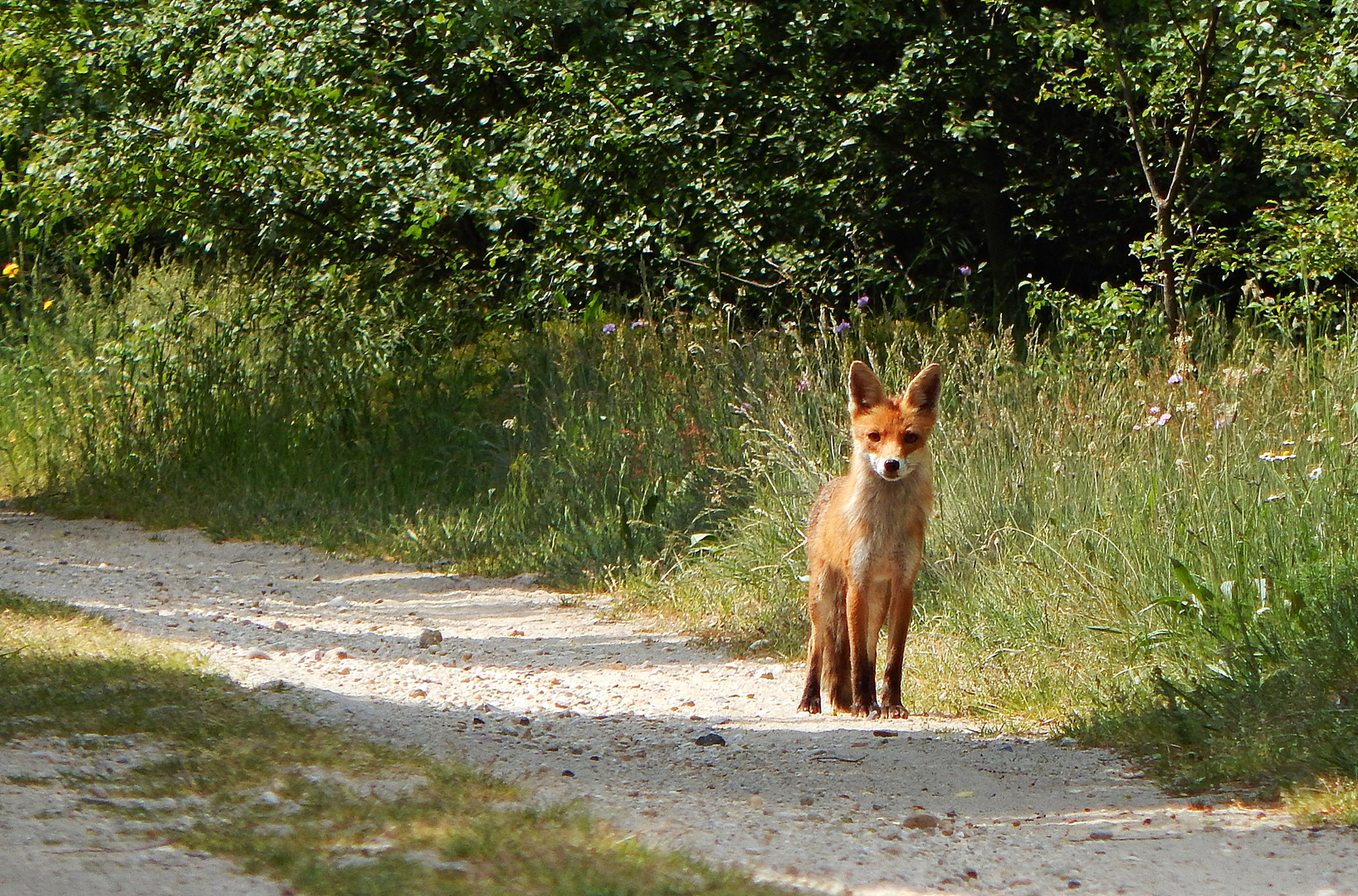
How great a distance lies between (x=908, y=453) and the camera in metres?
6.55

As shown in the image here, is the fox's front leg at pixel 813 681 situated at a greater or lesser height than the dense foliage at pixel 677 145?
lesser

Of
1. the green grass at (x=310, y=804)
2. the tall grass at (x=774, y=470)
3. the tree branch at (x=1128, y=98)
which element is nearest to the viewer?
the green grass at (x=310, y=804)

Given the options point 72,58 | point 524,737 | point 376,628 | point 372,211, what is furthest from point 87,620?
point 72,58

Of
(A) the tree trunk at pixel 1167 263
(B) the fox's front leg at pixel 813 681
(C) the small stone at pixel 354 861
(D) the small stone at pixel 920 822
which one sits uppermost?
(A) the tree trunk at pixel 1167 263

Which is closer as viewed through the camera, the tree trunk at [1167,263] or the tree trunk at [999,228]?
the tree trunk at [1167,263]

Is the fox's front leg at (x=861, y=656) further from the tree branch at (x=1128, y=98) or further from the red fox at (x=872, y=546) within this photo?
the tree branch at (x=1128, y=98)

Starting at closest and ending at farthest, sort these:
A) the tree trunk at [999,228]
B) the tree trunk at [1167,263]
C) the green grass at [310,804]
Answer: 1. the green grass at [310,804]
2. the tree trunk at [1167,263]
3. the tree trunk at [999,228]

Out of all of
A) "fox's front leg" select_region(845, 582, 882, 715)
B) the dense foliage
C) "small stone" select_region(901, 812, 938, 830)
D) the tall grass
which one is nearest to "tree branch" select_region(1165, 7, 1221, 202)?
the dense foliage

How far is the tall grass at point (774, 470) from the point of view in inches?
257

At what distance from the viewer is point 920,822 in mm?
4871

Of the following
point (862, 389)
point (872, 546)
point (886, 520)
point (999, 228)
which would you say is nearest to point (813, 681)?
point (872, 546)

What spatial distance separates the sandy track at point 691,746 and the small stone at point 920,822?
16mm

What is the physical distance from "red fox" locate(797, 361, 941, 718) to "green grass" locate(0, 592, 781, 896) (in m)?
2.17

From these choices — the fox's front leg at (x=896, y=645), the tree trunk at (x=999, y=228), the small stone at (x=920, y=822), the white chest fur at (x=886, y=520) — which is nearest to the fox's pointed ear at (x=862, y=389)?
the white chest fur at (x=886, y=520)
